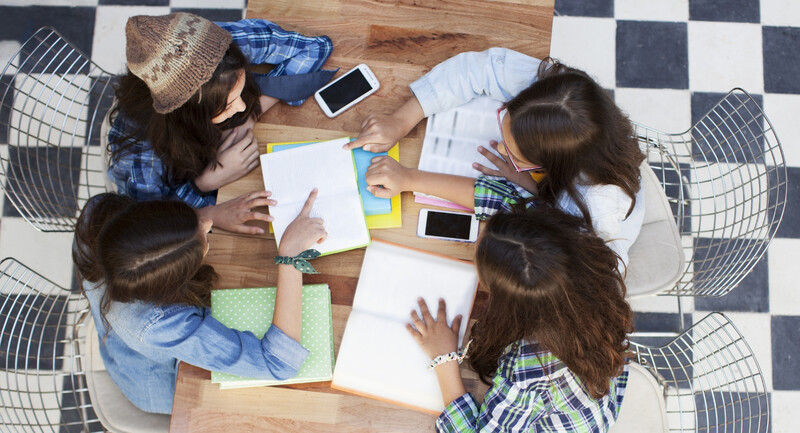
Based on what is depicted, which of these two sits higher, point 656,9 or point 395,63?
point 656,9

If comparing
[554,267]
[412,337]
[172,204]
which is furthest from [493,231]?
[172,204]

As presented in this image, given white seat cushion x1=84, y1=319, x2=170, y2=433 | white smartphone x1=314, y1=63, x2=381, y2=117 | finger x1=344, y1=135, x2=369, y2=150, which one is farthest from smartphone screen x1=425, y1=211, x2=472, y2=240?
white seat cushion x1=84, y1=319, x2=170, y2=433

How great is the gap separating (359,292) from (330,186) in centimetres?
23

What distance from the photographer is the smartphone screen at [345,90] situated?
1.33 meters

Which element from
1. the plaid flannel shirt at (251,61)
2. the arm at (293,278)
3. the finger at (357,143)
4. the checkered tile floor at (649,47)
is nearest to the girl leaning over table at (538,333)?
the arm at (293,278)

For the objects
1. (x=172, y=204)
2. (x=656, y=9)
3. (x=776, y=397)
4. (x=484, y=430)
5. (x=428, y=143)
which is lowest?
(x=776, y=397)

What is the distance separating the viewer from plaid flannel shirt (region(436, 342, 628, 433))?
3.75 ft

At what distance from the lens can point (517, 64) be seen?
131cm

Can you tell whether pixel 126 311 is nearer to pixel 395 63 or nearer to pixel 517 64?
pixel 395 63

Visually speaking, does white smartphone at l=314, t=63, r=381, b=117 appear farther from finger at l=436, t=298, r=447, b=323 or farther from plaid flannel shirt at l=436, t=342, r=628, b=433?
plaid flannel shirt at l=436, t=342, r=628, b=433

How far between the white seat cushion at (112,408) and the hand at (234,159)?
51 cm

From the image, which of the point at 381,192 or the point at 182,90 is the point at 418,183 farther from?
the point at 182,90

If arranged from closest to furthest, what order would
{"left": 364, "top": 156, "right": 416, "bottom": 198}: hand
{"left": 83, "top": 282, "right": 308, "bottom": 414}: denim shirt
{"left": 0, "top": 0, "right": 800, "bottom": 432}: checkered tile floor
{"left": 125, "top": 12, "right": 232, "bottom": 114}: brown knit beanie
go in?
{"left": 125, "top": 12, "right": 232, "bottom": 114}: brown knit beanie
{"left": 83, "top": 282, "right": 308, "bottom": 414}: denim shirt
{"left": 364, "top": 156, "right": 416, "bottom": 198}: hand
{"left": 0, "top": 0, "right": 800, "bottom": 432}: checkered tile floor

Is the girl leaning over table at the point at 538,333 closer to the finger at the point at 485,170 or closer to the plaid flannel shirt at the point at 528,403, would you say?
the plaid flannel shirt at the point at 528,403
